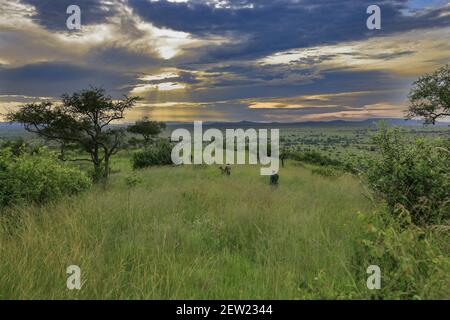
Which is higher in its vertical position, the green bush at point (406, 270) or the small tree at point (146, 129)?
the small tree at point (146, 129)

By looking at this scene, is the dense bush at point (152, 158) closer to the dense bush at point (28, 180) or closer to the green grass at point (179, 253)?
the dense bush at point (28, 180)

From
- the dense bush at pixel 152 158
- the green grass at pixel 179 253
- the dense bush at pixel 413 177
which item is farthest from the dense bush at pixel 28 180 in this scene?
the dense bush at pixel 152 158

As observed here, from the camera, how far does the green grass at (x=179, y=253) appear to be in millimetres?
3623

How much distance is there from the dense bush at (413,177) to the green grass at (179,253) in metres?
0.86

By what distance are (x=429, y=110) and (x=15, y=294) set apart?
2868cm

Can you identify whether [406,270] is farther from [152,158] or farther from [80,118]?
[152,158]

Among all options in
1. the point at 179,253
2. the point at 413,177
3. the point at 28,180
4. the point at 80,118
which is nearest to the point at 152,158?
the point at 80,118

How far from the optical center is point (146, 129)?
59.2 m

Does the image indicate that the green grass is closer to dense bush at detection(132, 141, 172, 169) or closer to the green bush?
the green bush

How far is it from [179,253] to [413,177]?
4242mm

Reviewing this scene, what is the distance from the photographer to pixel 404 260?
126 inches

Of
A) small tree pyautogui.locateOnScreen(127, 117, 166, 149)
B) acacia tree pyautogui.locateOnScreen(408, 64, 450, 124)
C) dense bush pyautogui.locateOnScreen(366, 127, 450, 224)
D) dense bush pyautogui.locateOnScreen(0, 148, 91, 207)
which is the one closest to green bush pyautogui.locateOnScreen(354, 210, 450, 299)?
dense bush pyautogui.locateOnScreen(366, 127, 450, 224)
